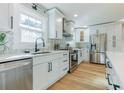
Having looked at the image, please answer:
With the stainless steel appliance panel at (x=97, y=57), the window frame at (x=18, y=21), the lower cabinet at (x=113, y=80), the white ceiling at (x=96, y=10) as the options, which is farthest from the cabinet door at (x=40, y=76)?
the stainless steel appliance panel at (x=97, y=57)

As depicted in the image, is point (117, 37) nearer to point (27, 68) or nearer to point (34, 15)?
point (34, 15)

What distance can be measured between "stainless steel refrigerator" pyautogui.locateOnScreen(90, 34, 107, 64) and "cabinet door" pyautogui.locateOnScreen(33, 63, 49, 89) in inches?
153

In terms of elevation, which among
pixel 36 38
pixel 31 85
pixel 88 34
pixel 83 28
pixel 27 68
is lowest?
pixel 31 85

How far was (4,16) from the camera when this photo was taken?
166 centimetres

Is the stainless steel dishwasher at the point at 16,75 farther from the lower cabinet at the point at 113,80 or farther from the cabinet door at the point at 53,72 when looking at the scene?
the lower cabinet at the point at 113,80

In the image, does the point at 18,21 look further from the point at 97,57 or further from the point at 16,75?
the point at 97,57

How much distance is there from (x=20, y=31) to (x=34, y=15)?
2.50 feet

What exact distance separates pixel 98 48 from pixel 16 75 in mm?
4810

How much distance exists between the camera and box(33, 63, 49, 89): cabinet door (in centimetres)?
187

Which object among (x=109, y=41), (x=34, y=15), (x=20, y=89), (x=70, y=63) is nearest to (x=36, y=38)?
(x=34, y=15)

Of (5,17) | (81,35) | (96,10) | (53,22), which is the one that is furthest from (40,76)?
(81,35)

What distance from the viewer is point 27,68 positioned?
1.63 m

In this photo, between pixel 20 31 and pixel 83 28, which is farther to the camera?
pixel 83 28

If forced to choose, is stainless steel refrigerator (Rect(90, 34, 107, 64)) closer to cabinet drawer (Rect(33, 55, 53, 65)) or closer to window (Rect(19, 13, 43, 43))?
window (Rect(19, 13, 43, 43))
